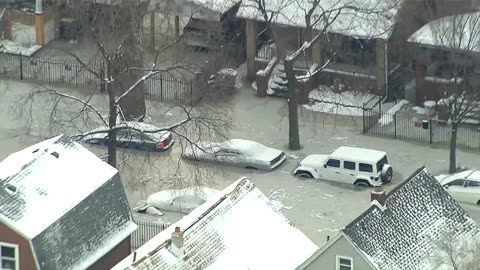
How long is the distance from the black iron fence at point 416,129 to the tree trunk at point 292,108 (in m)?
3.80

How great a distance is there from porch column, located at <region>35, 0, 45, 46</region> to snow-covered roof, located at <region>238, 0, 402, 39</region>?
39.5ft

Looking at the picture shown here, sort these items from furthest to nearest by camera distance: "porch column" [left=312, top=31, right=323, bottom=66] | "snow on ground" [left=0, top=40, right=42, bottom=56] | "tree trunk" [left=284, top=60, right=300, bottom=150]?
"snow on ground" [left=0, top=40, right=42, bottom=56]
"porch column" [left=312, top=31, right=323, bottom=66]
"tree trunk" [left=284, top=60, right=300, bottom=150]

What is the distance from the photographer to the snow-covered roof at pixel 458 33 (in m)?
77.1

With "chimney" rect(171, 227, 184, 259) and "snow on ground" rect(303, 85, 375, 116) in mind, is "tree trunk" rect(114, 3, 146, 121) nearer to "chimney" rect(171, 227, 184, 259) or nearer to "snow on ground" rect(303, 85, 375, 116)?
"snow on ground" rect(303, 85, 375, 116)

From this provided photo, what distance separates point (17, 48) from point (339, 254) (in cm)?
3455

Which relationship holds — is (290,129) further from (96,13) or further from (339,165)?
(96,13)

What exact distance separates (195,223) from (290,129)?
1851cm

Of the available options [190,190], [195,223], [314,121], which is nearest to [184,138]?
[190,190]

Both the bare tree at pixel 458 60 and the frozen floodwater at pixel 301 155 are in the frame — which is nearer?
the frozen floodwater at pixel 301 155

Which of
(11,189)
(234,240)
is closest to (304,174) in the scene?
(234,240)

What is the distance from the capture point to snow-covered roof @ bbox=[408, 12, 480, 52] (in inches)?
3034

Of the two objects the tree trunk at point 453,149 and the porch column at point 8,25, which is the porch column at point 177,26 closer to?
the porch column at point 8,25

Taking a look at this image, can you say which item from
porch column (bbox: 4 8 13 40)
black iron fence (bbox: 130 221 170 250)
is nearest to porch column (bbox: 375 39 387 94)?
black iron fence (bbox: 130 221 170 250)

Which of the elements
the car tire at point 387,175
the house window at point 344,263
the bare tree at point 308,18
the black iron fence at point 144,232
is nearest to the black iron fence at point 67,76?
the bare tree at point 308,18
